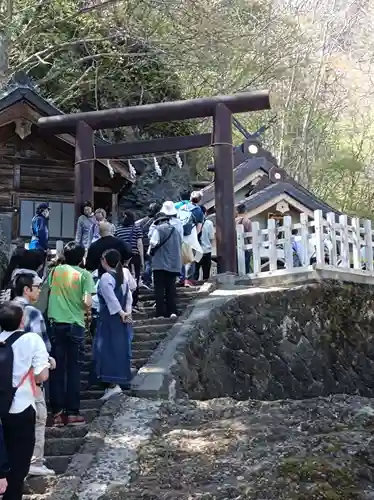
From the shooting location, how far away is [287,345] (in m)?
11.5

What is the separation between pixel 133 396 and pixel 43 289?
153cm

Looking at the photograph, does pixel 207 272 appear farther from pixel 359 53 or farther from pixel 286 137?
pixel 359 53

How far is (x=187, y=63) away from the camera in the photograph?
19891 mm

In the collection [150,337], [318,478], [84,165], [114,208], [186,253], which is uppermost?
[84,165]

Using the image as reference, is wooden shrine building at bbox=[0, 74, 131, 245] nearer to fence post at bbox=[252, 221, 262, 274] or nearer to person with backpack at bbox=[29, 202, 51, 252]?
person with backpack at bbox=[29, 202, 51, 252]

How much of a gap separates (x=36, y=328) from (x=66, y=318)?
1337 mm

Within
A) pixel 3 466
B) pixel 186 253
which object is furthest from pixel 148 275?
pixel 3 466

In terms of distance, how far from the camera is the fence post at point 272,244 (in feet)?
40.1

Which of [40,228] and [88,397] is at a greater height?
[40,228]

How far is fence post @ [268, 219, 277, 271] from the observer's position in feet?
40.1

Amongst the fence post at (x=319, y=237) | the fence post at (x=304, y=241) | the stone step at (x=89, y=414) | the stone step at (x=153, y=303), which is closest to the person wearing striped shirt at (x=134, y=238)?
the stone step at (x=153, y=303)

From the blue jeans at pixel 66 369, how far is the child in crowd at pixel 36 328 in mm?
1031

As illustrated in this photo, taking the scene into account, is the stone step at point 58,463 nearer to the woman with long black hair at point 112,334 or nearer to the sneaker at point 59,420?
the sneaker at point 59,420

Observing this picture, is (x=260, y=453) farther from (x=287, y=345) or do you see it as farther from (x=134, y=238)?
(x=134, y=238)
